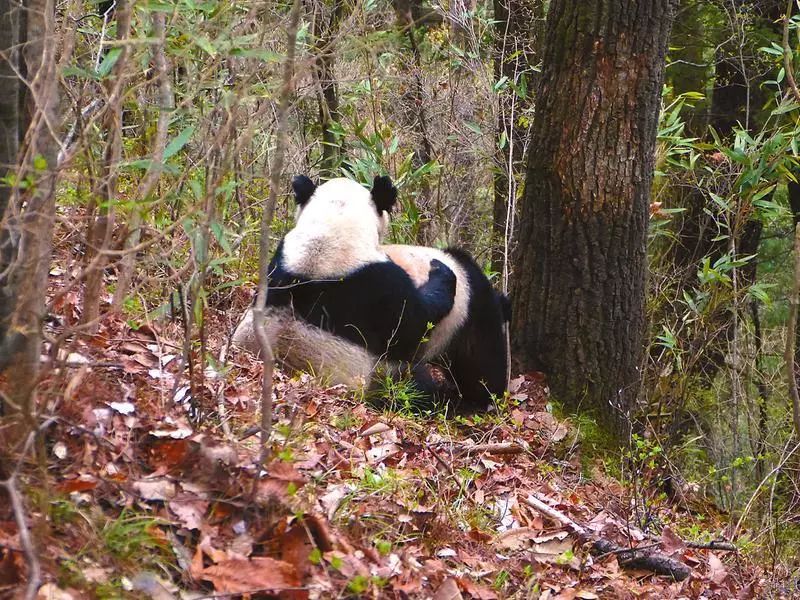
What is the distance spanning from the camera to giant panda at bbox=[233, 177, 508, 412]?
5367 mm

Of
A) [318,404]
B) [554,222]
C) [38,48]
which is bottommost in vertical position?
[318,404]

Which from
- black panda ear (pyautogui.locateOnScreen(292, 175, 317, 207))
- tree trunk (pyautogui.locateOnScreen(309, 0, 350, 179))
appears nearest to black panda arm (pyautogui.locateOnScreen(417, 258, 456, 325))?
black panda ear (pyautogui.locateOnScreen(292, 175, 317, 207))

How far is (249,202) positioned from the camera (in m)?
7.61

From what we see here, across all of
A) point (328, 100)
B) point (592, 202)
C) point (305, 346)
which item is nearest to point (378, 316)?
point (305, 346)

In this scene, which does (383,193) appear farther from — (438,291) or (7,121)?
(7,121)

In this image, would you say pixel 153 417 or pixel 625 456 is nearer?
Answer: pixel 153 417

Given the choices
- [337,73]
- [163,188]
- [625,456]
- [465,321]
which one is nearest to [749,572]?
[625,456]

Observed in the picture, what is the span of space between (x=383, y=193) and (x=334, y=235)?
569 mm

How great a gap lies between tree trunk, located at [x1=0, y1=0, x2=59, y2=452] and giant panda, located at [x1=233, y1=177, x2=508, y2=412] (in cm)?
233

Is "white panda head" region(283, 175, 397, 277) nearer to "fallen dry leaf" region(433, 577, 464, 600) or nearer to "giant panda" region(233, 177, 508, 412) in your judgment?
"giant panda" region(233, 177, 508, 412)

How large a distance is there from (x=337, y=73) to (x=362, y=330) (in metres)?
4.36

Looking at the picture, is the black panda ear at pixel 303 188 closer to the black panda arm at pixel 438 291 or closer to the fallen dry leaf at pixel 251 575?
the black panda arm at pixel 438 291

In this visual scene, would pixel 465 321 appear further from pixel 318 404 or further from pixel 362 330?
pixel 318 404

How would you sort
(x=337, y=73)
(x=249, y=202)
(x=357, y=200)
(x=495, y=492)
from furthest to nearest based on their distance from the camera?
(x=337, y=73) → (x=249, y=202) → (x=357, y=200) → (x=495, y=492)
